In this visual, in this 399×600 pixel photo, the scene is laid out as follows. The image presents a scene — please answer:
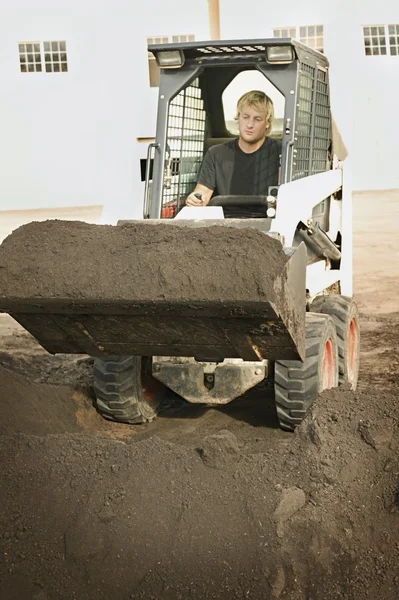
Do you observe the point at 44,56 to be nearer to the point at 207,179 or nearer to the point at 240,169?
the point at 207,179

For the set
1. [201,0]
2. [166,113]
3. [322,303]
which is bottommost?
[322,303]

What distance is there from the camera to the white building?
69.1 feet

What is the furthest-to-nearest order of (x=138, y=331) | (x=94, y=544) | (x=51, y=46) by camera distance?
(x=51, y=46)
(x=138, y=331)
(x=94, y=544)

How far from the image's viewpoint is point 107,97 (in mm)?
21844

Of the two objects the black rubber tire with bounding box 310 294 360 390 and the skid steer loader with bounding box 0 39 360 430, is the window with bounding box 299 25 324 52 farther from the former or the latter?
the black rubber tire with bounding box 310 294 360 390

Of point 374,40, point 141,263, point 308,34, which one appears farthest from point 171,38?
point 141,263

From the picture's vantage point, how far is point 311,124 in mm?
7031

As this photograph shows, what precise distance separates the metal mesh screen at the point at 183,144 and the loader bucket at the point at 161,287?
62.8 inches

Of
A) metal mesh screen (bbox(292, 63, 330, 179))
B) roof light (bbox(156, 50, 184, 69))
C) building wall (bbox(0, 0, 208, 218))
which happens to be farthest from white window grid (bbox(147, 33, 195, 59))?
roof light (bbox(156, 50, 184, 69))

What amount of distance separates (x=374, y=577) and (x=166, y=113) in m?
3.90

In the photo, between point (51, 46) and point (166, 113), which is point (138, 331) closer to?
point (166, 113)

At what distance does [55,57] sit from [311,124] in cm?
1668

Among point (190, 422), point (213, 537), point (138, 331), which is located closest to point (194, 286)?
point (138, 331)

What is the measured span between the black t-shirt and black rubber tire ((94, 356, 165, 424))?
56.6 inches
